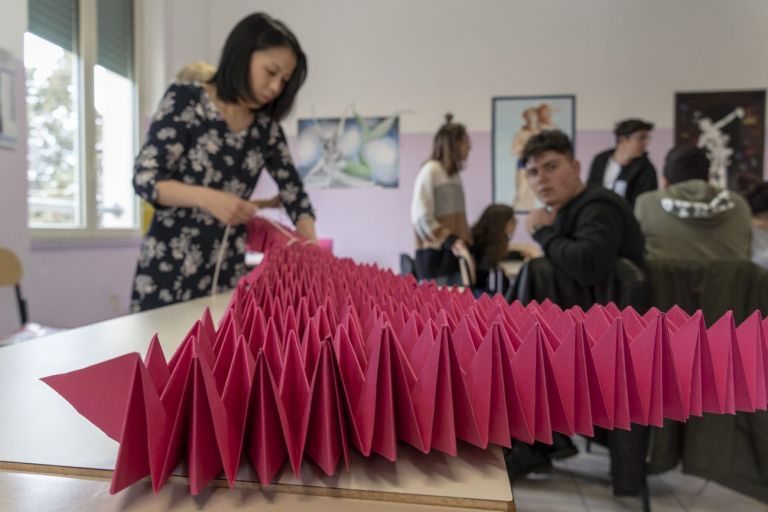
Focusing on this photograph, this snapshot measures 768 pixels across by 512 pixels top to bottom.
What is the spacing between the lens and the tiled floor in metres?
1.84

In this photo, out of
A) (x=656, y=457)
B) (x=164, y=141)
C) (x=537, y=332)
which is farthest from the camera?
(x=656, y=457)

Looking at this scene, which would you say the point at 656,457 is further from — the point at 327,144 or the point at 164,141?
the point at 327,144

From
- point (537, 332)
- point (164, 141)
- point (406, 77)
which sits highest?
point (406, 77)

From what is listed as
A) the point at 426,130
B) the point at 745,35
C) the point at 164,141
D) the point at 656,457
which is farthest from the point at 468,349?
the point at 745,35

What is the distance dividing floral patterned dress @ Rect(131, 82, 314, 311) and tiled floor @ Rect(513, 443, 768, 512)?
4.21 feet

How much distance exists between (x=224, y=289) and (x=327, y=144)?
3809mm

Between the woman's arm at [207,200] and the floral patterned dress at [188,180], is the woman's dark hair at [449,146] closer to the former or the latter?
the floral patterned dress at [188,180]

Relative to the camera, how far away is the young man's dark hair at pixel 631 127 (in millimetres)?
3314

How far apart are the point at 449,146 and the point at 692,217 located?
1.28 metres

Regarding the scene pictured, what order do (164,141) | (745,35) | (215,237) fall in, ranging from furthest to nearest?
(745,35), (215,237), (164,141)

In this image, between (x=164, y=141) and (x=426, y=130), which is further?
(x=426, y=130)

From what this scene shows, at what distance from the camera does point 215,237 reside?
140 centimetres

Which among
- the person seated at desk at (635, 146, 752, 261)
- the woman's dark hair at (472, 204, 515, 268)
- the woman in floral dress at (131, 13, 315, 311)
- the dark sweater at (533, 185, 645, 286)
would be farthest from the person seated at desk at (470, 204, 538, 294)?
the woman in floral dress at (131, 13, 315, 311)

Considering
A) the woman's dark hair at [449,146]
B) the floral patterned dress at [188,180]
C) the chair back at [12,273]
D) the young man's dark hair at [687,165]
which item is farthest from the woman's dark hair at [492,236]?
the chair back at [12,273]
